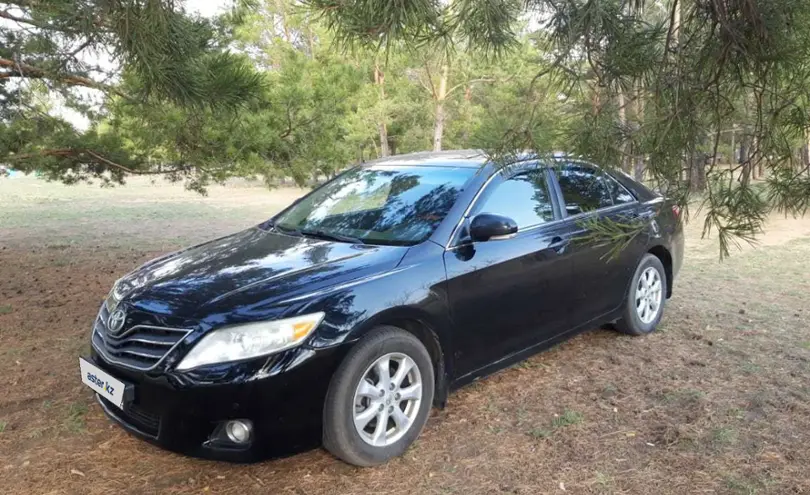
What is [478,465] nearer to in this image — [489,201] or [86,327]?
[489,201]

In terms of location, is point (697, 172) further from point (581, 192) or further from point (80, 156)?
point (80, 156)

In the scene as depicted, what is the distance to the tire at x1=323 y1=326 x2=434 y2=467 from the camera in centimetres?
284

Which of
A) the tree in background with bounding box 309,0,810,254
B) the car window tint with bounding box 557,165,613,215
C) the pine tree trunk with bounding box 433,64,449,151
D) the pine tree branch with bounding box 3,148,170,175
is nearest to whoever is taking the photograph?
the tree in background with bounding box 309,0,810,254

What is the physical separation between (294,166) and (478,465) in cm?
484

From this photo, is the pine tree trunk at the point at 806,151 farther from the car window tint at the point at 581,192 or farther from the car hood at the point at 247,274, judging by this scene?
the car hood at the point at 247,274

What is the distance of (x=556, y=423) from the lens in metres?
3.51

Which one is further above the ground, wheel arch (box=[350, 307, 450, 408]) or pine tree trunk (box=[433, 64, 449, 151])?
pine tree trunk (box=[433, 64, 449, 151])

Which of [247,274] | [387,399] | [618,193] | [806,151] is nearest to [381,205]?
[247,274]

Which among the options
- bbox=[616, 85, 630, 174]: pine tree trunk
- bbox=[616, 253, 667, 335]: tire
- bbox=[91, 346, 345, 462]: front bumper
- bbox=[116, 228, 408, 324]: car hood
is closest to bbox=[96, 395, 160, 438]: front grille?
bbox=[91, 346, 345, 462]: front bumper

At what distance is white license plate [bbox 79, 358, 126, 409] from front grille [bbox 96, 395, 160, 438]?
0.19 feet

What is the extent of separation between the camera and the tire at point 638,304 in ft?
15.8

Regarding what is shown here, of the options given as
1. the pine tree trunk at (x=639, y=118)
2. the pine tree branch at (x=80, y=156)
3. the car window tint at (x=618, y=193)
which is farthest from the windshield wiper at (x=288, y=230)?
the pine tree branch at (x=80, y=156)

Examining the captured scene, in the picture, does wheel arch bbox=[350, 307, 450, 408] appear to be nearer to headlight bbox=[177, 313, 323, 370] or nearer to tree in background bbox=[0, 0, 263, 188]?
headlight bbox=[177, 313, 323, 370]

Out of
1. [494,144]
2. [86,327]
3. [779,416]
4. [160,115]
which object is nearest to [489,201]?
[494,144]
